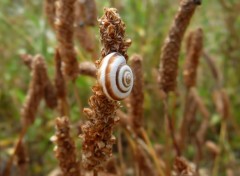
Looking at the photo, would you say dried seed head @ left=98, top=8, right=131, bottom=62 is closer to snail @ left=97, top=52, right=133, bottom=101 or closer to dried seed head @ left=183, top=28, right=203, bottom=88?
snail @ left=97, top=52, right=133, bottom=101

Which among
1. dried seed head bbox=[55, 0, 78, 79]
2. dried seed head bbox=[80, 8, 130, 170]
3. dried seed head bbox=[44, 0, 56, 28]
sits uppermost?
dried seed head bbox=[44, 0, 56, 28]

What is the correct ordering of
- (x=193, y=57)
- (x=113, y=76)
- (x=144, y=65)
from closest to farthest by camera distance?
(x=113, y=76) < (x=193, y=57) < (x=144, y=65)

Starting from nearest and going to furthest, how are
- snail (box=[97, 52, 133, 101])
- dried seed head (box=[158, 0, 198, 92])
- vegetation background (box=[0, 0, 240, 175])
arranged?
1. snail (box=[97, 52, 133, 101])
2. dried seed head (box=[158, 0, 198, 92])
3. vegetation background (box=[0, 0, 240, 175])

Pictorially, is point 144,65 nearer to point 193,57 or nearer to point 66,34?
point 193,57

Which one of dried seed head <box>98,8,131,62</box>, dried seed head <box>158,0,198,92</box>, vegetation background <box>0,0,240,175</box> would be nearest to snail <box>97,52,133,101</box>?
dried seed head <box>98,8,131,62</box>

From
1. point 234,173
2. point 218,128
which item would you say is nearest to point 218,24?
point 218,128

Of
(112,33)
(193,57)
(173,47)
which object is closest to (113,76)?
(112,33)
